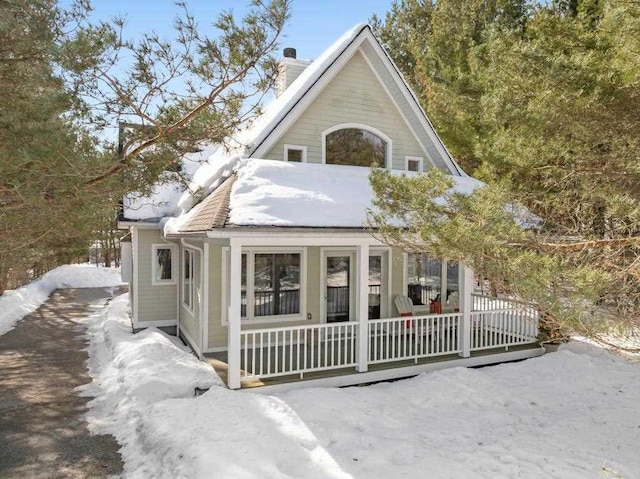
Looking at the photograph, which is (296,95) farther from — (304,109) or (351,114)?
(351,114)

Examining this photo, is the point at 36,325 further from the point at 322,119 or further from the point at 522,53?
the point at 522,53

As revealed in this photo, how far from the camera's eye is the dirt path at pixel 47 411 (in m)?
5.21

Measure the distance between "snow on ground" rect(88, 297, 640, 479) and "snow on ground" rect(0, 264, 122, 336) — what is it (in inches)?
346

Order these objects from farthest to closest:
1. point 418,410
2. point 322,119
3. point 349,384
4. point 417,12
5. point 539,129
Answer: point 417,12 → point 322,119 → point 349,384 → point 539,129 → point 418,410

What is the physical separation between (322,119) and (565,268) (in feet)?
23.4

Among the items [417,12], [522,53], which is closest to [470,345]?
[522,53]

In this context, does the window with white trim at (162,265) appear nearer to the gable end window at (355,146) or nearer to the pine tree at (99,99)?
the pine tree at (99,99)

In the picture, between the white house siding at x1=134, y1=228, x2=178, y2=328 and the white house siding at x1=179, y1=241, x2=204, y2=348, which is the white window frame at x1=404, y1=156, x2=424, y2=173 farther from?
the white house siding at x1=134, y1=228, x2=178, y2=328

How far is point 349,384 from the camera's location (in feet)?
25.8

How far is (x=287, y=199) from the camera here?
7.76 metres

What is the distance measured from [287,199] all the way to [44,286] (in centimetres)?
2084

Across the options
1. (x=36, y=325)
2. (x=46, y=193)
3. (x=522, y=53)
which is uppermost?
(x=522, y=53)

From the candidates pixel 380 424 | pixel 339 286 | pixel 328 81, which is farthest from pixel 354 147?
pixel 380 424

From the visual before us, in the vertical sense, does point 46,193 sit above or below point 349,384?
above
